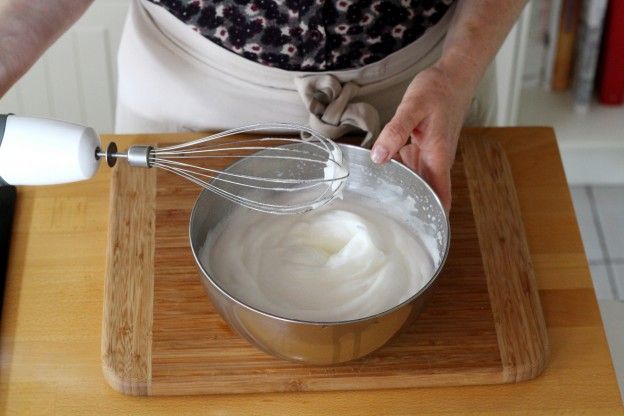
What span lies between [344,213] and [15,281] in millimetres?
344

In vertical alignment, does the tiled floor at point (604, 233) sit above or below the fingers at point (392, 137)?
below

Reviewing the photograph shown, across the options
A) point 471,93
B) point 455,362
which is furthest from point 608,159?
point 455,362

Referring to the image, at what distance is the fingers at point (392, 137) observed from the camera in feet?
2.88

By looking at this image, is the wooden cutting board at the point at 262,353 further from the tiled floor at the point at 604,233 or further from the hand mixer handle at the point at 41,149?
the tiled floor at the point at 604,233

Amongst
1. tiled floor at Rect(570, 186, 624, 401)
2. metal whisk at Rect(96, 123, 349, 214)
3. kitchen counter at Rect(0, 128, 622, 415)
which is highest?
metal whisk at Rect(96, 123, 349, 214)

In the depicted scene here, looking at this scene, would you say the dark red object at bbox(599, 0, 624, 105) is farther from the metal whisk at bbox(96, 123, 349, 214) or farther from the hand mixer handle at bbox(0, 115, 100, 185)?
the hand mixer handle at bbox(0, 115, 100, 185)

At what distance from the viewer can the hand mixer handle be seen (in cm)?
77

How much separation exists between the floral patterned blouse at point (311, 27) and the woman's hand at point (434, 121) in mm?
87

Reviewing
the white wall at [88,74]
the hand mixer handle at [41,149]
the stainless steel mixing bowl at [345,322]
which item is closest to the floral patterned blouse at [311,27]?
the stainless steel mixing bowl at [345,322]

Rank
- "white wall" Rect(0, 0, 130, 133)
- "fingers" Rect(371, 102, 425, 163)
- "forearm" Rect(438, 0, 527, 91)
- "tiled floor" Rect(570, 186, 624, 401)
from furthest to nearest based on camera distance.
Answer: "tiled floor" Rect(570, 186, 624, 401) < "white wall" Rect(0, 0, 130, 133) < "forearm" Rect(438, 0, 527, 91) < "fingers" Rect(371, 102, 425, 163)

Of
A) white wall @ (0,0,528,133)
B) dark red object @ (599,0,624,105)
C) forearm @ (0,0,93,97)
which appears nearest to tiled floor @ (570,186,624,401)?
dark red object @ (599,0,624,105)

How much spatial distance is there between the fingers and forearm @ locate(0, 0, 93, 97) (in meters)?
0.36

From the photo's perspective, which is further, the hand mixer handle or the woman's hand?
the woman's hand

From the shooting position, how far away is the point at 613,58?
1850 millimetres
